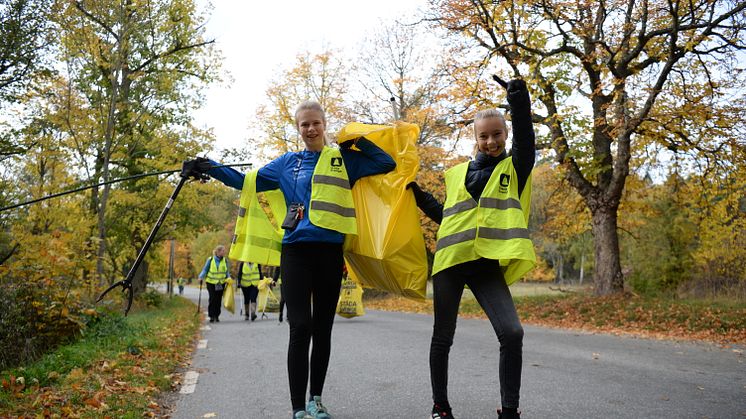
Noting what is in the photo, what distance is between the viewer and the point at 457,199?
11.8ft

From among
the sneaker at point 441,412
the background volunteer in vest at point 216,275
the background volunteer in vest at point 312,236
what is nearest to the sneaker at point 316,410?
the background volunteer in vest at point 312,236

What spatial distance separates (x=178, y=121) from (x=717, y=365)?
20.5 m

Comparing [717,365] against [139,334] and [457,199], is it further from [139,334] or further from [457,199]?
→ [139,334]

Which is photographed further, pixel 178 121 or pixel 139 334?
pixel 178 121

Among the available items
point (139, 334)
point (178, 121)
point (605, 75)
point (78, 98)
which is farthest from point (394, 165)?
point (178, 121)

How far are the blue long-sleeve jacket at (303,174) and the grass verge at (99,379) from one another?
183 cm

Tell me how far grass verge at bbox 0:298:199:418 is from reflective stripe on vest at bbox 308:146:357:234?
1996 mm

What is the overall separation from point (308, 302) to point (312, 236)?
0.43 meters

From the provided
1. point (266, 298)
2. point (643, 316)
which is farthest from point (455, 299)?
point (266, 298)

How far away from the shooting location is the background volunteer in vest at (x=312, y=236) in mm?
3570

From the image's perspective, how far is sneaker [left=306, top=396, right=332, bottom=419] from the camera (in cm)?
368

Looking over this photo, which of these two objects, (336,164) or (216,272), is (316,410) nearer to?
(336,164)

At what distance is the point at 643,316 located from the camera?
40.7 ft

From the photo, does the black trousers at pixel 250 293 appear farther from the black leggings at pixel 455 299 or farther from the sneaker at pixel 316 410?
the black leggings at pixel 455 299
